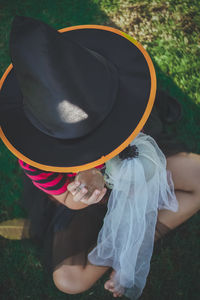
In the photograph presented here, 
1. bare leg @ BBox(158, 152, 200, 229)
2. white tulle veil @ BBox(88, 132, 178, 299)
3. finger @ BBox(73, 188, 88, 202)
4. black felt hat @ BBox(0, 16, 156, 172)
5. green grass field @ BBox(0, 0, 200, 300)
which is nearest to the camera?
black felt hat @ BBox(0, 16, 156, 172)

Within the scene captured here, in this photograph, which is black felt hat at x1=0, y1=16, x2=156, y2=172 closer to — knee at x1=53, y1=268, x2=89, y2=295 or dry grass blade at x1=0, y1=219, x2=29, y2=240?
knee at x1=53, y1=268, x2=89, y2=295

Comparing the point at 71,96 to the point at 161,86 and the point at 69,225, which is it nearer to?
the point at 69,225

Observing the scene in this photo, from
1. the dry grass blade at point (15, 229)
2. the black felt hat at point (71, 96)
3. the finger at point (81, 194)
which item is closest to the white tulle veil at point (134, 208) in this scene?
the finger at point (81, 194)

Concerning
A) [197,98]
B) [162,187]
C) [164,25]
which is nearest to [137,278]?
[162,187]

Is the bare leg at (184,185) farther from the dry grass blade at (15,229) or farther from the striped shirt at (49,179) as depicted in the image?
the dry grass blade at (15,229)

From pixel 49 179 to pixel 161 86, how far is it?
1289 millimetres

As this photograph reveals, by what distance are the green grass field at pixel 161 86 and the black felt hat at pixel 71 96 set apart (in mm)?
1130

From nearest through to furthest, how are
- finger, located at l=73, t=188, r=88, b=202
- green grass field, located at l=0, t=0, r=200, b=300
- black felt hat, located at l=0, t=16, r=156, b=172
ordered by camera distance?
1. black felt hat, located at l=0, t=16, r=156, b=172
2. finger, located at l=73, t=188, r=88, b=202
3. green grass field, located at l=0, t=0, r=200, b=300

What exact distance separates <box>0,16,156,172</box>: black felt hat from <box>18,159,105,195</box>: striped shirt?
28 cm

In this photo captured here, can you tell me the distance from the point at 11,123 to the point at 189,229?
150cm

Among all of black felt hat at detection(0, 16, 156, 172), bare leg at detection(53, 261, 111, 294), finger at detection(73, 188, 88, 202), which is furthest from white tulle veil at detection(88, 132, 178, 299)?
black felt hat at detection(0, 16, 156, 172)

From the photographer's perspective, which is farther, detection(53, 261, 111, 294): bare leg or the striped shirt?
detection(53, 261, 111, 294): bare leg

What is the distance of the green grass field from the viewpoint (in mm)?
1878

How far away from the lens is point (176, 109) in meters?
1.95
